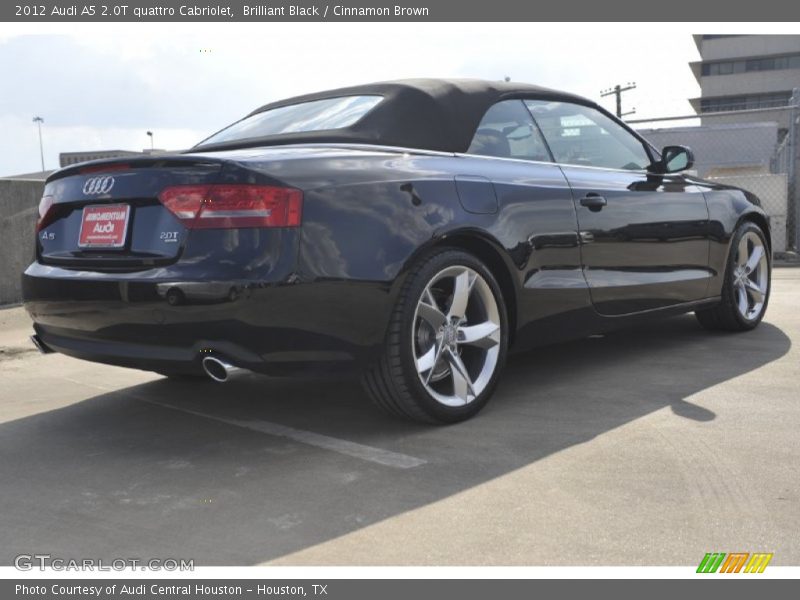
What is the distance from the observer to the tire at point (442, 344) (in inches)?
127

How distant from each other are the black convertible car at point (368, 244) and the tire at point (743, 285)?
1.00 meters

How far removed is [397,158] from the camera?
333cm

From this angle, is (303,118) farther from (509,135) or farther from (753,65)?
(753,65)

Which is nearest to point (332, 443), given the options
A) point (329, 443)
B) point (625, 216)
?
point (329, 443)

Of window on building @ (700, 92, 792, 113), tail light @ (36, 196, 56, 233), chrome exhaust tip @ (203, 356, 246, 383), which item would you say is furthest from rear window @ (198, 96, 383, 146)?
window on building @ (700, 92, 792, 113)

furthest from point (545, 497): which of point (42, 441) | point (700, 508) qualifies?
point (42, 441)

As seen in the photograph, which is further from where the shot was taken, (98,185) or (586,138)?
(586,138)

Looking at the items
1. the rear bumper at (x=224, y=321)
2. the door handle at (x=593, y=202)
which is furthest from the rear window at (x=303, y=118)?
the door handle at (x=593, y=202)

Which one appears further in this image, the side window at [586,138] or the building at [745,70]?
the building at [745,70]

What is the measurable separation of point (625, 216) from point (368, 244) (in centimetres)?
181

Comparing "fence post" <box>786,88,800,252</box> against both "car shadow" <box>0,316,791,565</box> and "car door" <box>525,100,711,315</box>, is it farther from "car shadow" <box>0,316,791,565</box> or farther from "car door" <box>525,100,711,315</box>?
"car shadow" <box>0,316,791,565</box>

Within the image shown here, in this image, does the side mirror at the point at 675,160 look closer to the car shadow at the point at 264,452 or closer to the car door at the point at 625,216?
the car door at the point at 625,216

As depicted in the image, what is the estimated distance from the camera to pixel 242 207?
→ 2.89 metres
